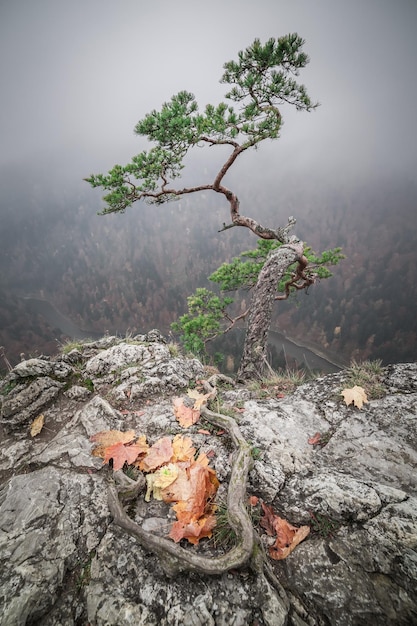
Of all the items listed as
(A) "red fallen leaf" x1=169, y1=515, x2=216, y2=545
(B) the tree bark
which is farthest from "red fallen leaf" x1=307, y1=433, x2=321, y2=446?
(B) the tree bark

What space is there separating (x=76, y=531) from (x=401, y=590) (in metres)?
3.02

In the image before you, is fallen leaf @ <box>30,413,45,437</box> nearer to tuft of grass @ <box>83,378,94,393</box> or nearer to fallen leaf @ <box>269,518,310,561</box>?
tuft of grass @ <box>83,378,94,393</box>

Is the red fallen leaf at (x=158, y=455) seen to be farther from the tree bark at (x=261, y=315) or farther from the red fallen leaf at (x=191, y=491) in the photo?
the tree bark at (x=261, y=315)

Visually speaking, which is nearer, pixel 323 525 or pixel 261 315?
pixel 323 525

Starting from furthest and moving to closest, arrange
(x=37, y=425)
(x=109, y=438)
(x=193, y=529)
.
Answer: (x=37, y=425) < (x=109, y=438) < (x=193, y=529)

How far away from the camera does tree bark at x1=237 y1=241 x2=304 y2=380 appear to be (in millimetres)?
6957

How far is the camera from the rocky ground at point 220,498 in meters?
2.14

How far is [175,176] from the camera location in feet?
22.9

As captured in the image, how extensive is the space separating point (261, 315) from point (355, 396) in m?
3.23

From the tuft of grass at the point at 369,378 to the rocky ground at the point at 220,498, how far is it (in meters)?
0.08

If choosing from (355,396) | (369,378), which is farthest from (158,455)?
(369,378)

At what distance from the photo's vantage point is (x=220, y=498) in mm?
2947

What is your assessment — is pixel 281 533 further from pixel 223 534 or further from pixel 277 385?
pixel 277 385

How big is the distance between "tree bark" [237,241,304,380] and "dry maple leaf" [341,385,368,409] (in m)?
2.74
